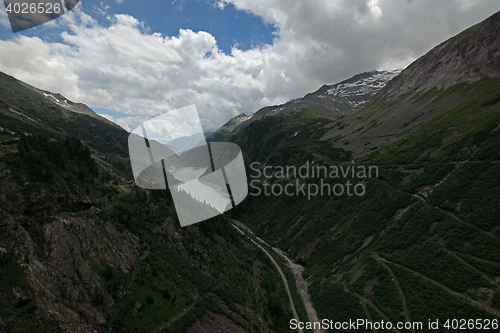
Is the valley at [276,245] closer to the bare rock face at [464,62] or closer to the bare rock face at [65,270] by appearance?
the bare rock face at [65,270]

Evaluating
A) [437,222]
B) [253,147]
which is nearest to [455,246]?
[437,222]

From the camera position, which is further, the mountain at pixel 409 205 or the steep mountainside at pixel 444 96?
the steep mountainside at pixel 444 96

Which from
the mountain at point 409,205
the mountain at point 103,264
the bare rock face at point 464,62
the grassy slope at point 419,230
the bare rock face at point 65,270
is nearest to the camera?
the bare rock face at point 65,270

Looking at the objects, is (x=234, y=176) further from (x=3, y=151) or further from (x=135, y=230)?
(x=3, y=151)

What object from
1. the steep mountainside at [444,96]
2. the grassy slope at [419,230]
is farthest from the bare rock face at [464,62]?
the grassy slope at [419,230]

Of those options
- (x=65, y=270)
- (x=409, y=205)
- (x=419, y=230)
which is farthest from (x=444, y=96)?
(x=65, y=270)

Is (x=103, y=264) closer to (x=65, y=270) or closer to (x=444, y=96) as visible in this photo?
(x=65, y=270)

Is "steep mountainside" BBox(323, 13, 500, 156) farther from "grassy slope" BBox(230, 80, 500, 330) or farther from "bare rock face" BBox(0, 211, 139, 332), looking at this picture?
"bare rock face" BBox(0, 211, 139, 332)
